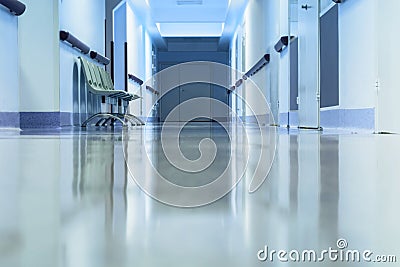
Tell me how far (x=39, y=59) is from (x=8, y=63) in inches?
54.4

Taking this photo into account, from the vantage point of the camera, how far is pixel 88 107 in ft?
28.8

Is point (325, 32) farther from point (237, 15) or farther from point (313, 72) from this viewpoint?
point (237, 15)

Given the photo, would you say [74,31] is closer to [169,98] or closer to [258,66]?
[258,66]

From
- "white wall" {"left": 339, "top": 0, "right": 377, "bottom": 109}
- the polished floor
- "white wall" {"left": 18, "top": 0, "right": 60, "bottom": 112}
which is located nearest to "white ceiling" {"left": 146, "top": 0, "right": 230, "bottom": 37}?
"white wall" {"left": 18, "top": 0, "right": 60, "bottom": 112}

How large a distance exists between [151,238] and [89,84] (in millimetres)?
6966

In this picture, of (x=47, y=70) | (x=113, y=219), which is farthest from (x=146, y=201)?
(x=47, y=70)

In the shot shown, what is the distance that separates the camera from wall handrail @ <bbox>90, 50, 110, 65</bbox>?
29.7 feet

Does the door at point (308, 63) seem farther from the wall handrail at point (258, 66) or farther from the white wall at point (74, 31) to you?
the white wall at point (74, 31)

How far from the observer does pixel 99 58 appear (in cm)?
961

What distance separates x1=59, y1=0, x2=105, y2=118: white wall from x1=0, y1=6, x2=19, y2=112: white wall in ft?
4.40

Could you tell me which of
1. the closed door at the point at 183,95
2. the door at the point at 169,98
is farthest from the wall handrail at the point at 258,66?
the door at the point at 169,98

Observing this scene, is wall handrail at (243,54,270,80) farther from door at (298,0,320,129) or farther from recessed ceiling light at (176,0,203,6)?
recessed ceiling light at (176,0,203,6)

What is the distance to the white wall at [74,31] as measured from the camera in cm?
709

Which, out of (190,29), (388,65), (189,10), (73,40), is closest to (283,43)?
(73,40)
